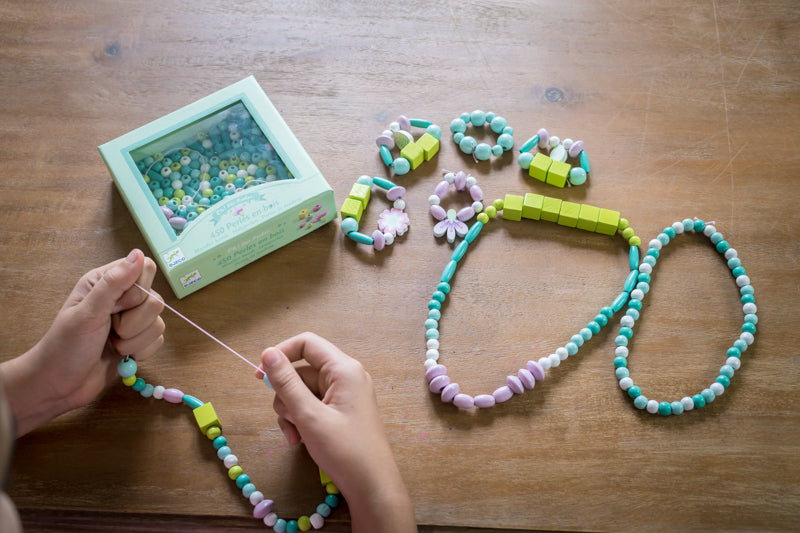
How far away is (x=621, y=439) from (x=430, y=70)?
0.77m

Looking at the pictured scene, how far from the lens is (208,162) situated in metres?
→ 1.16

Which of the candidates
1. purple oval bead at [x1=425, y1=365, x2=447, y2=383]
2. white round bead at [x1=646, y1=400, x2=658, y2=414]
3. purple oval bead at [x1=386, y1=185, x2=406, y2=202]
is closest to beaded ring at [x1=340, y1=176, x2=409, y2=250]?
purple oval bead at [x1=386, y1=185, x2=406, y2=202]

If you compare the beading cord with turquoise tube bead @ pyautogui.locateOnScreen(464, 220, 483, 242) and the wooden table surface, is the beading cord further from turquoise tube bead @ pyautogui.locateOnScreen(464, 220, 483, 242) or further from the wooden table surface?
turquoise tube bead @ pyautogui.locateOnScreen(464, 220, 483, 242)

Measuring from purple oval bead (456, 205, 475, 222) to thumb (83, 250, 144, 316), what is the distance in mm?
527

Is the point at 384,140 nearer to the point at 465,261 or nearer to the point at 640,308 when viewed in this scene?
the point at 465,261

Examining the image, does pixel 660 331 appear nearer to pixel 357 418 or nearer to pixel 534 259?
pixel 534 259

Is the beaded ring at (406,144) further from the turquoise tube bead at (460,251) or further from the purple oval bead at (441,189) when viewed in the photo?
the turquoise tube bead at (460,251)

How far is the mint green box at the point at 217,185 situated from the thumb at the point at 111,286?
98 millimetres

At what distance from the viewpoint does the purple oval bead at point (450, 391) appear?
3.33 feet

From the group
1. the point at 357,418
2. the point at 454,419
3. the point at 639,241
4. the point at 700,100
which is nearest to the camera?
the point at 357,418

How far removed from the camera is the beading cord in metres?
0.95

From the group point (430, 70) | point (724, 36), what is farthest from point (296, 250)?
point (724, 36)

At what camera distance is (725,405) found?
103 cm

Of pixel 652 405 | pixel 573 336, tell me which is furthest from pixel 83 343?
pixel 652 405
